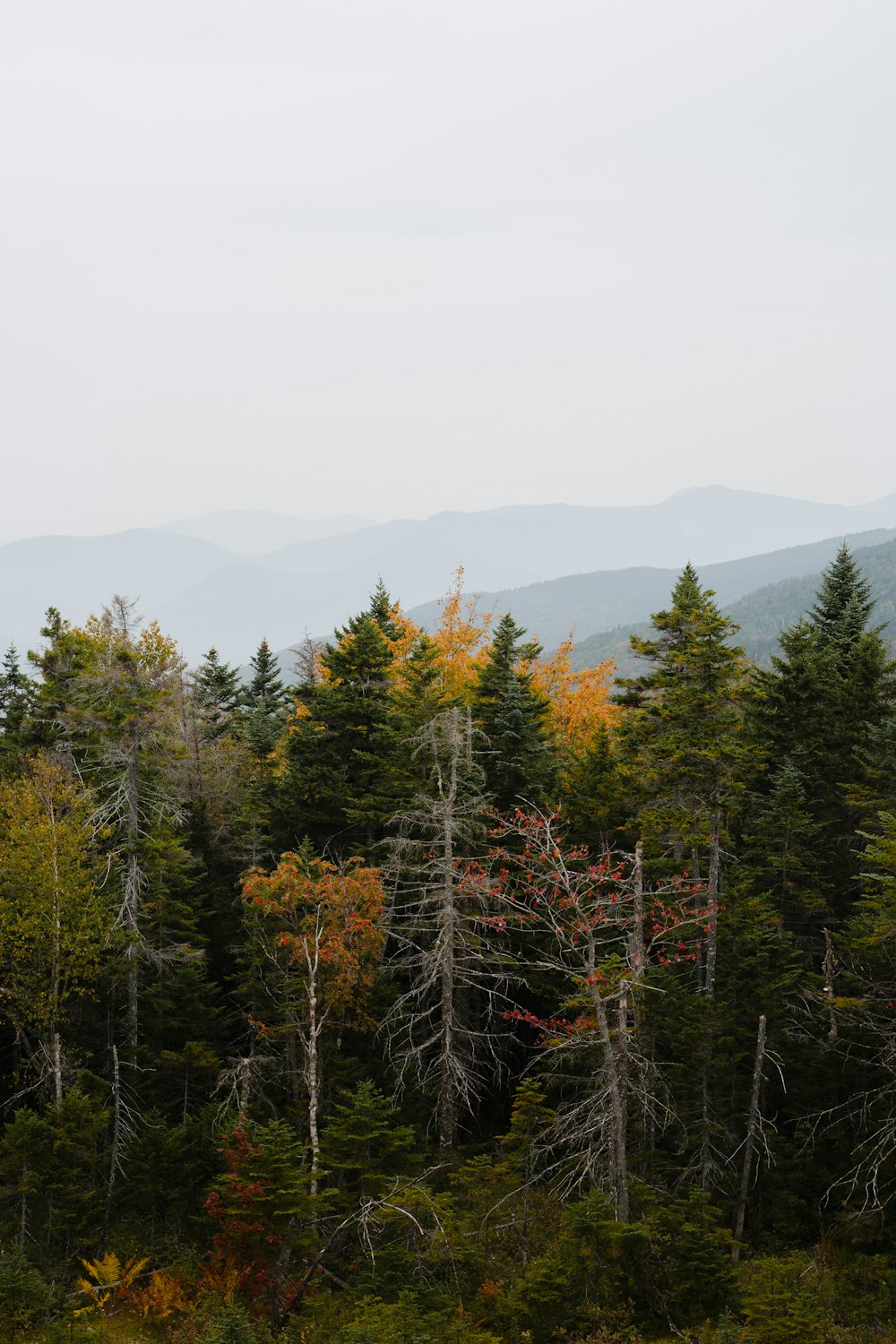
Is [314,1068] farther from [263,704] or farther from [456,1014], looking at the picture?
[263,704]

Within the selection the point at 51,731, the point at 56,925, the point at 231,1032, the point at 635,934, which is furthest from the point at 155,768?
the point at 635,934

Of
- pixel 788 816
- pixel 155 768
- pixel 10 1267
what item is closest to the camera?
pixel 10 1267

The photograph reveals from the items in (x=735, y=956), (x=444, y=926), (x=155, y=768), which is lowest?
(x=735, y=956)

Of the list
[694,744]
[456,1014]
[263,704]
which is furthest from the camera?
[263,704]

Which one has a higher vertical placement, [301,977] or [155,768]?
[155,768]

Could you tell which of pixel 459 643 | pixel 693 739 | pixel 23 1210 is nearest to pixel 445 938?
pixel 693 739

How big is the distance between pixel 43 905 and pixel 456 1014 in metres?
11.2

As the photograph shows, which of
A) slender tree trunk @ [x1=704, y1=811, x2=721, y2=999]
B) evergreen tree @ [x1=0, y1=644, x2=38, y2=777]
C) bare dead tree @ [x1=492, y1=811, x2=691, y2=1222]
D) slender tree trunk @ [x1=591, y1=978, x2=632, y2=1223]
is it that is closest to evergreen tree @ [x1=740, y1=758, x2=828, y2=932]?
slender tree trunk @ [x1=704, y1=811, x2=721, y2=999]

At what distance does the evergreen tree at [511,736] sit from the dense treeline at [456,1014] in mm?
124

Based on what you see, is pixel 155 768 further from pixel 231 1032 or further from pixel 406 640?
pixel 406 640

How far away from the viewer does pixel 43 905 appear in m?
21.8

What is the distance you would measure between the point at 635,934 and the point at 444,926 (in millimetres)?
5067

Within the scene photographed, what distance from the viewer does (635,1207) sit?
17.8 metres

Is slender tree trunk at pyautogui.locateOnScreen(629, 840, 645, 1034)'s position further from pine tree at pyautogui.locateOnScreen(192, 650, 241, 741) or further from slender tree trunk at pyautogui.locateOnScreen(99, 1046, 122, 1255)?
pine tree at pyautogui.locateOnScreen(192, 650, 241, 741)
